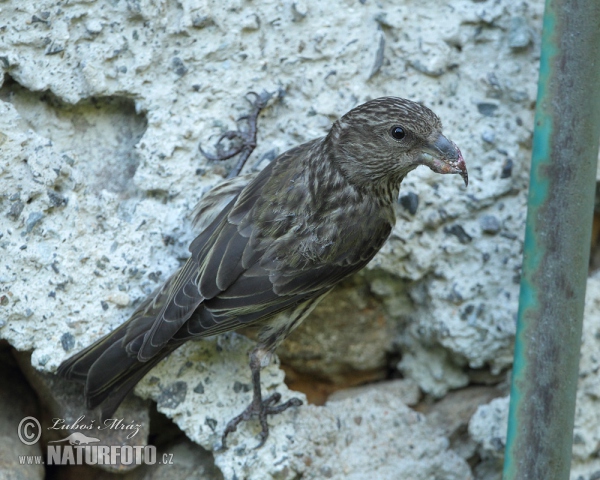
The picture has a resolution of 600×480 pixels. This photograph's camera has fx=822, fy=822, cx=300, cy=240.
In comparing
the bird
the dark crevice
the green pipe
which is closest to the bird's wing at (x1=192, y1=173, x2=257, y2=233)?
the bird

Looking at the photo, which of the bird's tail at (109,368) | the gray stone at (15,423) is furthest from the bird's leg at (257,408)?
the gray stone at (15,423)

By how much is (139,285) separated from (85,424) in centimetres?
51

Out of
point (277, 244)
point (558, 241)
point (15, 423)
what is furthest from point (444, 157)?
point (15, 423)

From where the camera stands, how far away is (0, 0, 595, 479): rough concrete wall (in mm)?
2773

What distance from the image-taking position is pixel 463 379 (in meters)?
3.15

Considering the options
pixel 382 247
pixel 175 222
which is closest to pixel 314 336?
pixel 382 247

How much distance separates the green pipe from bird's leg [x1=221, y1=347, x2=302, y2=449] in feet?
2.61

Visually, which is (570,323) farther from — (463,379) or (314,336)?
(314,336)

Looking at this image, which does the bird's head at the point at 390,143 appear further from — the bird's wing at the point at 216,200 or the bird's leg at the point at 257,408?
the bird's leg at the point at 257,408

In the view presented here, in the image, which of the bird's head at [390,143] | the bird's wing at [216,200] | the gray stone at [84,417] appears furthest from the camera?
the bird's wing at [216,200]

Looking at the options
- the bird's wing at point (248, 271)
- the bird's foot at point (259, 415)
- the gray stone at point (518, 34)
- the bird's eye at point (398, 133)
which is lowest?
the bird's foot at point (259, 415)

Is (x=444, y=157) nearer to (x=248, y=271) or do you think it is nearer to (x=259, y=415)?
(x=248, y=271)

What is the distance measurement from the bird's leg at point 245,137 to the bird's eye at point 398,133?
53 cm

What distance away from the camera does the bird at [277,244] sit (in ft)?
8.89
